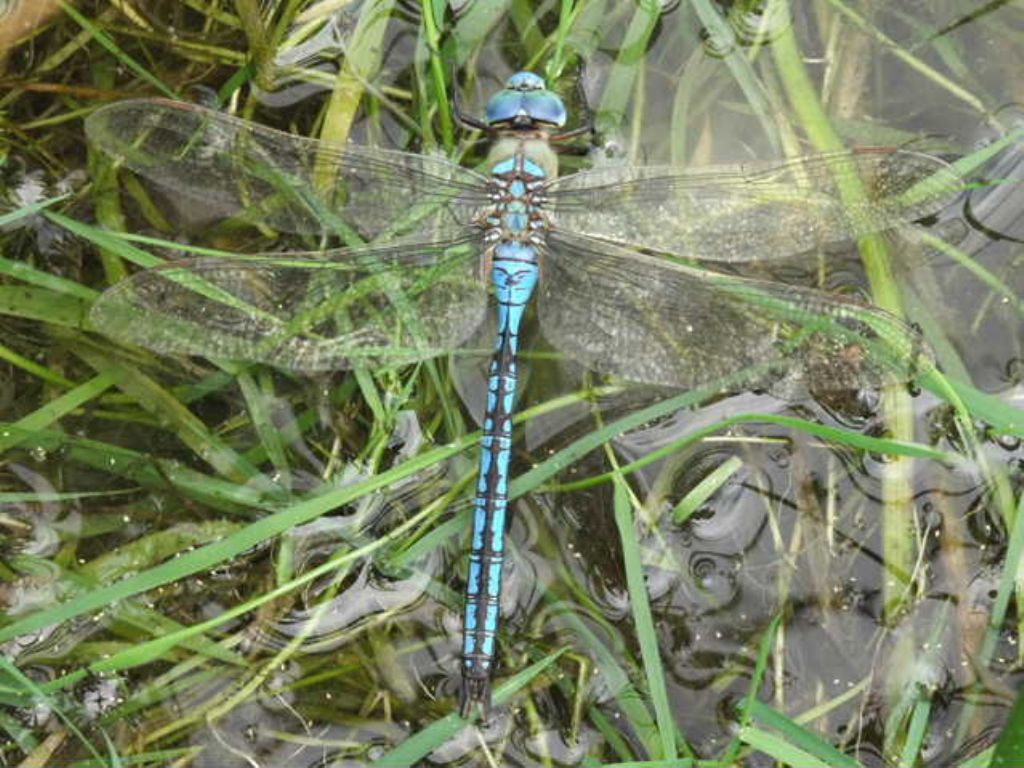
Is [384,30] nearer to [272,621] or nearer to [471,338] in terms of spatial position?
[471,338]

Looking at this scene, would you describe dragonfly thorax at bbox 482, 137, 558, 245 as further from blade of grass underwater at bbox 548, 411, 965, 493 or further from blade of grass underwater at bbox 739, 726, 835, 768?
blade of grass underwater at bbox 739, 726, 835, 768

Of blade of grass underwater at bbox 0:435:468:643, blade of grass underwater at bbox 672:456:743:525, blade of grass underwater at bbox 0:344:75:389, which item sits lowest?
blade of grass underwater at bbox 0:435:468:643

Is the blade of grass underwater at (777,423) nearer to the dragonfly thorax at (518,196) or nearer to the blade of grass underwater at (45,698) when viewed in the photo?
the dragonfly thorax at (518,196)

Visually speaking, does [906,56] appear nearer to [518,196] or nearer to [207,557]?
[518,196]

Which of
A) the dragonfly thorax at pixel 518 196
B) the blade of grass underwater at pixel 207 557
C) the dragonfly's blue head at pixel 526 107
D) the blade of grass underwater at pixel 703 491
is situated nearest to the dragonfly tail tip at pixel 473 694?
the blade of grass underwater at pixel 207 557

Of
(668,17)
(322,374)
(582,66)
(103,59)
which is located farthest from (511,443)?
(103,59)

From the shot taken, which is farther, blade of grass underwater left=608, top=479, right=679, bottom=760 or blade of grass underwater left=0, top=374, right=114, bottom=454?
blade of grass underwater left=0, top=374, right=114, bottom=454

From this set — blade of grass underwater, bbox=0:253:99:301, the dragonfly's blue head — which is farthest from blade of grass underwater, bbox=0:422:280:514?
the dragonfly's blue head
